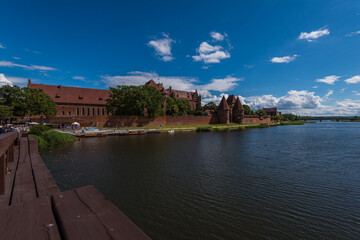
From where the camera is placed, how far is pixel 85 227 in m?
1.35

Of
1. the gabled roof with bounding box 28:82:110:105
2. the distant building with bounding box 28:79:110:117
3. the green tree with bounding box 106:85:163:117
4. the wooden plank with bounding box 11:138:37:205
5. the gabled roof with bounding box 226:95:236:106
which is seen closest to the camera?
the wooden plank with bounding box 11:138:37:205

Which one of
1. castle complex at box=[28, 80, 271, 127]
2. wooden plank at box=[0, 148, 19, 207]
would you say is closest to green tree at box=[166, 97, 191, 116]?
castle complex at box=[28, 80, 271, 127]

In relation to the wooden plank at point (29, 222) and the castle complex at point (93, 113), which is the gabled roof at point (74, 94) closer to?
the castle complex at point (93, 113)

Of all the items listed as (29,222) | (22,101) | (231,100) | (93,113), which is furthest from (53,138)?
(231,100)

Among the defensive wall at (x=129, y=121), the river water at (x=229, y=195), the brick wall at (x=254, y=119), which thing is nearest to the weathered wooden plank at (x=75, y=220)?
the river water at (x=229, y=195)

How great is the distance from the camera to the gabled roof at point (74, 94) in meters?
60.9

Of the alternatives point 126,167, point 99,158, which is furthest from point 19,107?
point 126,167

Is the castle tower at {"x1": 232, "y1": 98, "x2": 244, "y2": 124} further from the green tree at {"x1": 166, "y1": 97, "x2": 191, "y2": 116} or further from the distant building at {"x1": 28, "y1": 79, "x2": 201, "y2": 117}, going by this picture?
the distant building at {"x1": 28, "y1": 79, "x2": 201, "y2": 117}

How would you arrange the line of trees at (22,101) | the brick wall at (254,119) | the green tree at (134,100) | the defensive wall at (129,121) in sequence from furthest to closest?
the brick wall at (254,119)
the green tree at (134,100)
the defensive wall at (129,121)
the line of trees at (22,101)

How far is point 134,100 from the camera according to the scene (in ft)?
184

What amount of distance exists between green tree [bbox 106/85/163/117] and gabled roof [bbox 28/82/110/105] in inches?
565

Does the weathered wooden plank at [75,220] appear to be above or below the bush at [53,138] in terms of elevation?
above

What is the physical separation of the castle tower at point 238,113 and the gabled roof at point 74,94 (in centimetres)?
5679

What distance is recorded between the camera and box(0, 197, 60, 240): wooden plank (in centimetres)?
124
